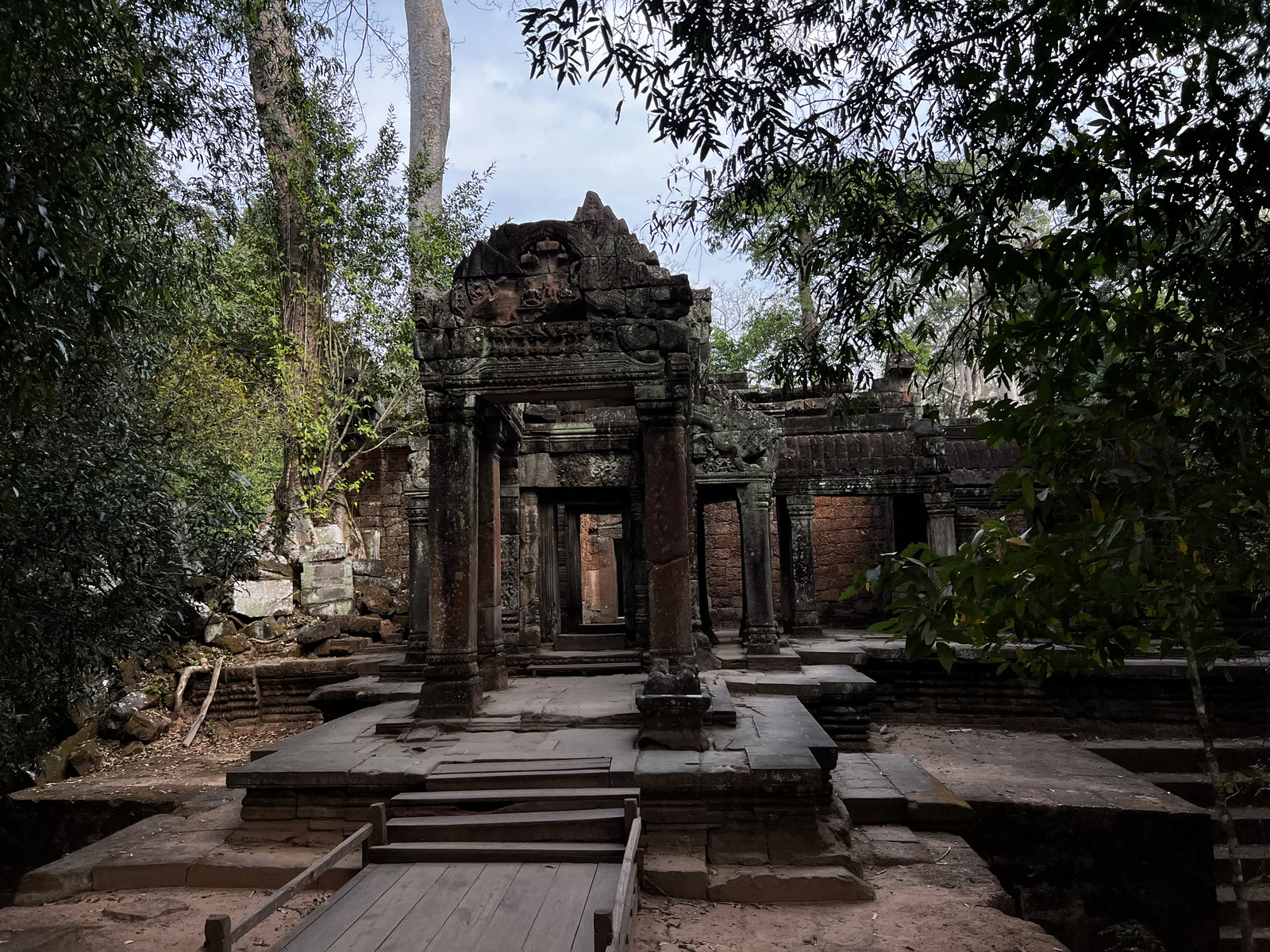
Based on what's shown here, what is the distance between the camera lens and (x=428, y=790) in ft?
16.8

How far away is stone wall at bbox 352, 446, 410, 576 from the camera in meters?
15.8

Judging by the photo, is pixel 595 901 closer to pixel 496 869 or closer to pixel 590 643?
pixel 496 869

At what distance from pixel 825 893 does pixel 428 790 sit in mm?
2530

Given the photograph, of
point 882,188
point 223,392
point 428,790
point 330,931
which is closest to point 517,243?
point 882,188

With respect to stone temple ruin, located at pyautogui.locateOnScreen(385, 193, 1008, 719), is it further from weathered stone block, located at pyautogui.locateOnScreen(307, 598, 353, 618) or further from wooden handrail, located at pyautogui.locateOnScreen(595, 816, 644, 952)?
weathered stone block, located at pyautogui.locateOnScreen(307, 598, 353, 618)

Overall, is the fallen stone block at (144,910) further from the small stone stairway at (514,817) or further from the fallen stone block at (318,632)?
the fallen stone block at (318,632)

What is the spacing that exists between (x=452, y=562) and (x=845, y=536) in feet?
38.3

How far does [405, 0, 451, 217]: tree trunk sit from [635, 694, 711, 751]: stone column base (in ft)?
53.5

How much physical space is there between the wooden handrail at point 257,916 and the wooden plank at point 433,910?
1.54ft

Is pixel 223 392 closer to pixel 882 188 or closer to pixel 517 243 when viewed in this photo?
pixel 517 243

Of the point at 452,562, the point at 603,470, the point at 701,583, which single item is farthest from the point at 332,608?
the point at 452,562

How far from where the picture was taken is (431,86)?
19766 millimetres

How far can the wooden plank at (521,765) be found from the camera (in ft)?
17.0

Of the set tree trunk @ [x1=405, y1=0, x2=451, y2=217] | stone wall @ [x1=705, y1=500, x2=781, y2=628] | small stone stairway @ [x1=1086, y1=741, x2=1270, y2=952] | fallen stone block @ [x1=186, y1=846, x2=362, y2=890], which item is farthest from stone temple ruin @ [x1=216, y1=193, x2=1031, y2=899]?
tree trunk @ [x1=405, y1=0, x2=451, y2=217]
